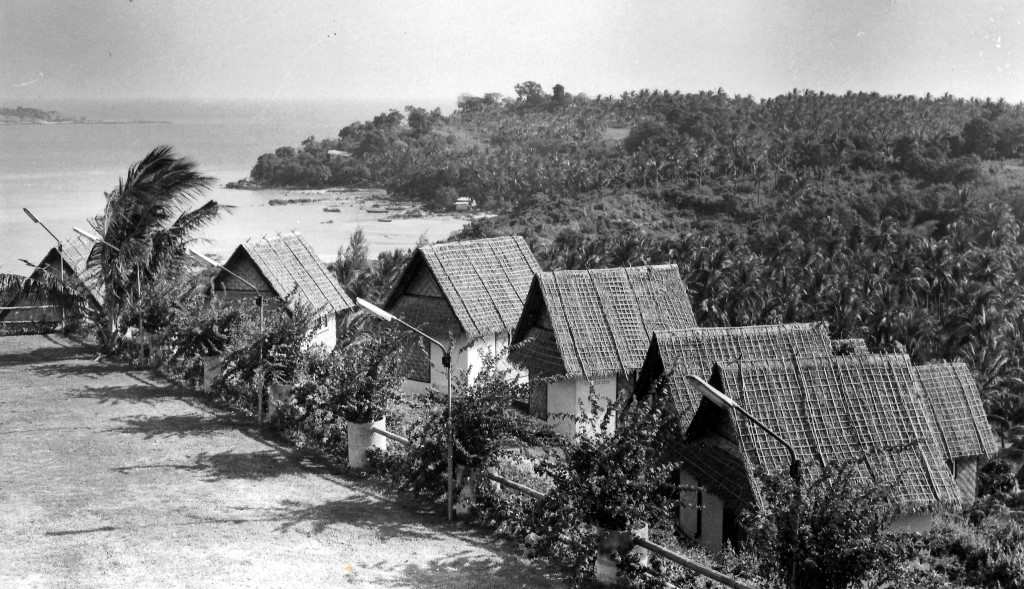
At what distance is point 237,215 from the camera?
88.2 metres

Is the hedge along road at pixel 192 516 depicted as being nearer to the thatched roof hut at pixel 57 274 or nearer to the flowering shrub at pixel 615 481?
the flowering shrub at pixel 615 481

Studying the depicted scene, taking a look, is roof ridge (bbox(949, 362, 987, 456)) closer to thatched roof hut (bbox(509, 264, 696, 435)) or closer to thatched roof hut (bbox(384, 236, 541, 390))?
thatched roof hut (bbox(509, 264, 696, 435))

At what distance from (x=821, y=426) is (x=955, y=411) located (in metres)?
7.81

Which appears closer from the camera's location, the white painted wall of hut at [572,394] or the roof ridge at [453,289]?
the white painted wall of hut at [572,394]

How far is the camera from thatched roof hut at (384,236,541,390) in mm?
23266

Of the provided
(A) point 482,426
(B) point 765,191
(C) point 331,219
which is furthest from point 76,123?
(A) point 482,426

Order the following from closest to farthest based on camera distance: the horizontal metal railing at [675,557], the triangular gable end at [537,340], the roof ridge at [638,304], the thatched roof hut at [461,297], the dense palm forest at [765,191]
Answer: the horizontal metal railing at [675,557] → the triangular gable end at [537,340] → the roof ridge at [638,304] → the thatched roof hut at [461,297] → the dense palm forest at [765,191]

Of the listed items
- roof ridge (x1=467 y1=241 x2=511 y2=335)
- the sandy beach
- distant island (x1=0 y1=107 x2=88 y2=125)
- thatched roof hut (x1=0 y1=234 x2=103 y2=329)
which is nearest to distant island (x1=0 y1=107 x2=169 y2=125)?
distant island (x1=0 y1=107 x2=88 y2=125)

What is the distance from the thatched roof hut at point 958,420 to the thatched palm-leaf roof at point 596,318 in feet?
17.3

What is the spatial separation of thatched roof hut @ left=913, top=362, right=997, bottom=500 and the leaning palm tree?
50.3 ft

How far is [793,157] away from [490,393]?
8266 cm

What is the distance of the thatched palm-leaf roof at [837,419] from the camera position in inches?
615

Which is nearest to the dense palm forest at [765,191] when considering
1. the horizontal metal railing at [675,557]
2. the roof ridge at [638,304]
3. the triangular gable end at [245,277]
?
the roof ridge at [638,304]

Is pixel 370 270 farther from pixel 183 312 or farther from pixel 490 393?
pixel 490 393
